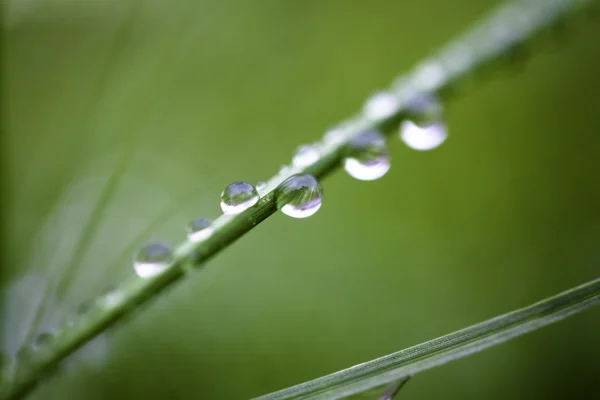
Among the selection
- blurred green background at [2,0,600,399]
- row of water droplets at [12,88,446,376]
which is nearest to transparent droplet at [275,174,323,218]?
row of water droplets at [12,88,446,376]

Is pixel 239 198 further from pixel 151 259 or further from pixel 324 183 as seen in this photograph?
pixel 324 183

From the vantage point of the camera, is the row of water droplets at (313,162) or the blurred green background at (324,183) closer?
the row of water droplets at (313,162)

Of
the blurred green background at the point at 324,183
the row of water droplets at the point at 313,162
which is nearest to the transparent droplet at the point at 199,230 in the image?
the row of water droplets at the point at 313,162

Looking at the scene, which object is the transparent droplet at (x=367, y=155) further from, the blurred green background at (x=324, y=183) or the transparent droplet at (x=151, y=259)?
the blurred green background at (x=324, y=183)

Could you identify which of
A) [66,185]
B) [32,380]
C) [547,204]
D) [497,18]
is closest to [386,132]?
[497,18]

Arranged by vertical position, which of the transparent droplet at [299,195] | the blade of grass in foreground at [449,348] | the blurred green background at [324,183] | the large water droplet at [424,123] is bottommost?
the blade of grass in foreground at [449,348]

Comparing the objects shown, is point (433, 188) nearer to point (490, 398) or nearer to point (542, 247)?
point (542, 247)
